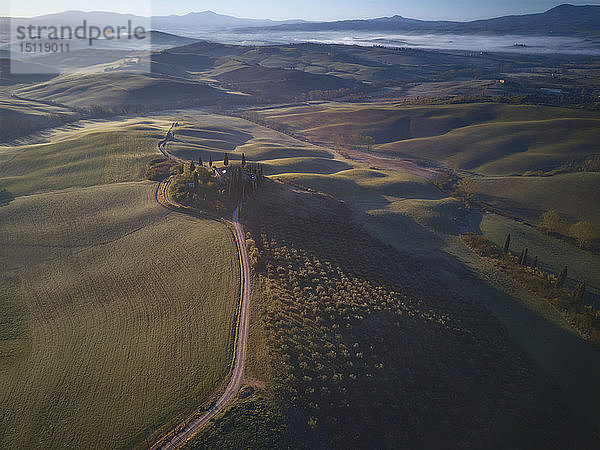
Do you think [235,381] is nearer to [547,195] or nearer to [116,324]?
[116,324]

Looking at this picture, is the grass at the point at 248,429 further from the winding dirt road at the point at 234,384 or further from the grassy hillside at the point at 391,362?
the grassy hillside at the point at 391,362

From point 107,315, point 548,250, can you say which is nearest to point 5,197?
point 107,315

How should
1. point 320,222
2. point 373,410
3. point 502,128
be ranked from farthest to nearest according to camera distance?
point 502,128
point 320,222
point 373,410

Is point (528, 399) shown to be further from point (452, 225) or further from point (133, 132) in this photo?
point (133, 132)

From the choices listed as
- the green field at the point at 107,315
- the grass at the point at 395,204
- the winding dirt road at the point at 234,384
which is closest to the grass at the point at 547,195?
the grass at the point at 395,204

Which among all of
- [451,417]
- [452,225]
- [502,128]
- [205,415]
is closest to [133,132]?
[452,225]
